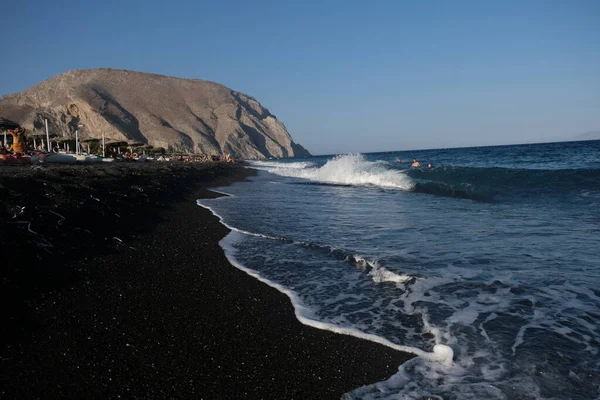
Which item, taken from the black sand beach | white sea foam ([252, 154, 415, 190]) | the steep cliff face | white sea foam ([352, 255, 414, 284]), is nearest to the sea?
white sea foam ([352, 255, 414, 284])

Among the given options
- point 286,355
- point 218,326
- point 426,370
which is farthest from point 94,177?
point 426,370

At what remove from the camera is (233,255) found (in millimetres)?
6363

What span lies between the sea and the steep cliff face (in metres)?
94.2

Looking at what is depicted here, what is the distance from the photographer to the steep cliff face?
101 metres

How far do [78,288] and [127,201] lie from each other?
18.9ft

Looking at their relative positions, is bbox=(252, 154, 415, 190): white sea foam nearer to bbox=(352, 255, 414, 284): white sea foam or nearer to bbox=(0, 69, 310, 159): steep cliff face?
bbox=(352, 255, 414, 284): white sea foam

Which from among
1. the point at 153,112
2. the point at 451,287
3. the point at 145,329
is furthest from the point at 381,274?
the point at 153,112

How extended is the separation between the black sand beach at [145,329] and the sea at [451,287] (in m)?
0.35

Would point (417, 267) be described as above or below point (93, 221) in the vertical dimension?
below

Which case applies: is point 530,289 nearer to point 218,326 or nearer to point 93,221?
point 218,326

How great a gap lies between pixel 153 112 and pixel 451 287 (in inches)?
5251

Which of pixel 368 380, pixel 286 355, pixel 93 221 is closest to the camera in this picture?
pixel 368 380

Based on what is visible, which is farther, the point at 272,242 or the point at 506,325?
the point at 272,242

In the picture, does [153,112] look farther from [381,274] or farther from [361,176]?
[381,274]
